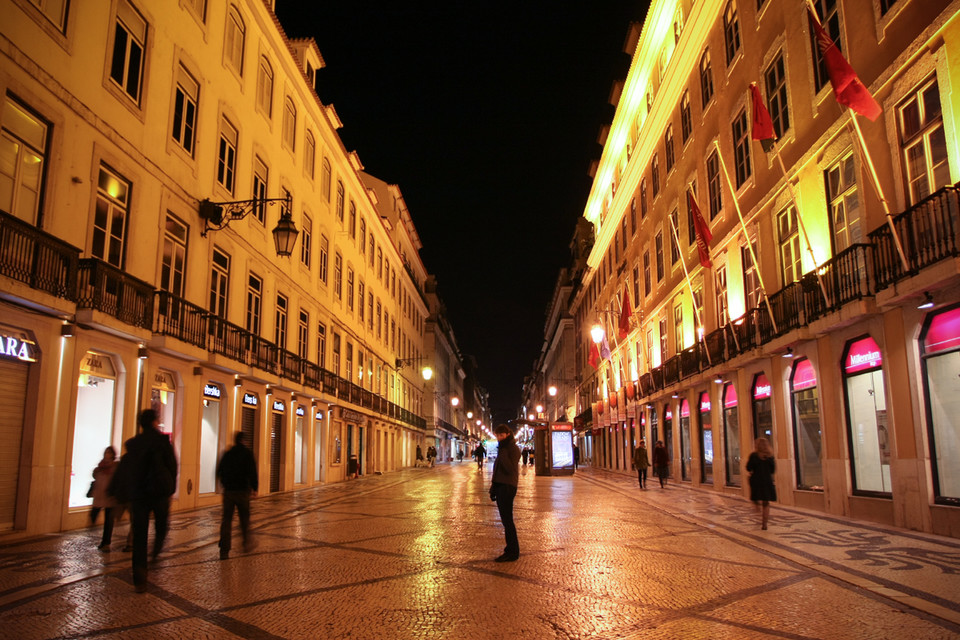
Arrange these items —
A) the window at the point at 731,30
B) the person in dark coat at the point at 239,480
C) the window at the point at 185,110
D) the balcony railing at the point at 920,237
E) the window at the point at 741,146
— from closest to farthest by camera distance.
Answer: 1. the person in dark coat at the point at 239,480
2. the balcony railing at the point at 920,237
3. the window at the point at 185,110
4. the window at the point at 741,146
5. the window at the point at 731,30

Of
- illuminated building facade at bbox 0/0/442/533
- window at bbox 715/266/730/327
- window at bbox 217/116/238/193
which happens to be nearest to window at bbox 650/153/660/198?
window at bbox 715/266/730/327

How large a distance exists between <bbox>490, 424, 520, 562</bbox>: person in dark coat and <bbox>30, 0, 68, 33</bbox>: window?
35.4 ft

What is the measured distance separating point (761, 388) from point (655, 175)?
51.6 feet

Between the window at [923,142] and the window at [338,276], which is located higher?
the window at [338,276]

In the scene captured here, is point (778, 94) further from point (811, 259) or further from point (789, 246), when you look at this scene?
point (811, 259)

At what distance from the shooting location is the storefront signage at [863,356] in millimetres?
13698

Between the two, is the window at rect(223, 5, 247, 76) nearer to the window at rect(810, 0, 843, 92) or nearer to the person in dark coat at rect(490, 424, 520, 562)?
the window at rect(810, 0, 843, 92)

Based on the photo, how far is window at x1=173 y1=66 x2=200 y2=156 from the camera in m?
17.9

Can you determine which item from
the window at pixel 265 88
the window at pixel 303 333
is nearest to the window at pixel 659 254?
the window at pixel 303 333

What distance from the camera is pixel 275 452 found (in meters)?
25.3

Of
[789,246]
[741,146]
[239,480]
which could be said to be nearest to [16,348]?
[239,480]

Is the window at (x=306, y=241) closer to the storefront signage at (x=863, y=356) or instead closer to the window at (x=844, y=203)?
the window at (x=844, y=203)

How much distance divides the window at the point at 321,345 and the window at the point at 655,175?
1641cm

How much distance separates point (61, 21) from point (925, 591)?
15.8 m
